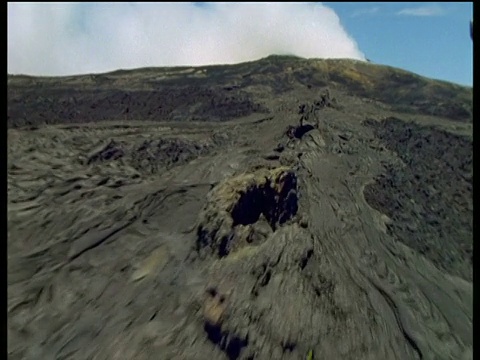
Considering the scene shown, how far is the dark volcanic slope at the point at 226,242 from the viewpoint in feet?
36.7

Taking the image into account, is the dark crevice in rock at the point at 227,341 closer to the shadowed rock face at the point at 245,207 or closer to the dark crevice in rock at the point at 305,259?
the shadowed rock face at the point at 245,207

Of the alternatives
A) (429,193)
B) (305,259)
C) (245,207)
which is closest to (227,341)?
(305,259)

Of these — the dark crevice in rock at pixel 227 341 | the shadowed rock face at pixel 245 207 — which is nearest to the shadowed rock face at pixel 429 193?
the shadowed rock face at pixel 245 207

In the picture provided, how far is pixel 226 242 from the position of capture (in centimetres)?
1347

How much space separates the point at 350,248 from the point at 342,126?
14308mm

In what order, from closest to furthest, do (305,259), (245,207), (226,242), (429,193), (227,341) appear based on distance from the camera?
(227,341) < (226,242) < (305,259) < (245,207) < (429,193)

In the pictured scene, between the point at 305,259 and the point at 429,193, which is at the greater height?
→ the point at 305,259

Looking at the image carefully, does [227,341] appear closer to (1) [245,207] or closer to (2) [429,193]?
(1) [245,207]

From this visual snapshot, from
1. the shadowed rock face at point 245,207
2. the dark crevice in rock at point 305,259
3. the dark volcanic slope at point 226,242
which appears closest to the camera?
the dark volcanic slope at point 226,242

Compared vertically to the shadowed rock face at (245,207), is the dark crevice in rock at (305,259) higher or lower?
lower

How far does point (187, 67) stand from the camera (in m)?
50.2

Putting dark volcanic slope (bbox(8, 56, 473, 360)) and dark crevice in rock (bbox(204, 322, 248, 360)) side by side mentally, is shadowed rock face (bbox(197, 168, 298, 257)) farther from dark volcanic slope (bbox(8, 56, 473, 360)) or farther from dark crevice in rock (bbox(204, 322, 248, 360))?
dark crevice in rock (bbox(204, 322, 248, 360))

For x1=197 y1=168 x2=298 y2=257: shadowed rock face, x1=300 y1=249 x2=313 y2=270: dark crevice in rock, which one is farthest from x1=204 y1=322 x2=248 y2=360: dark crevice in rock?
x1=300 y1=249 x2=313 y2=270: dark crevice in rock

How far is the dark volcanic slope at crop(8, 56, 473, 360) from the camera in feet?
36.7
